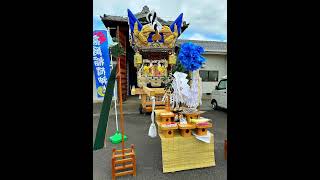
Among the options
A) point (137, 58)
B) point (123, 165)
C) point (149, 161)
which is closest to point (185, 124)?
point (149, 161)

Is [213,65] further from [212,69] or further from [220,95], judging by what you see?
[220,95]

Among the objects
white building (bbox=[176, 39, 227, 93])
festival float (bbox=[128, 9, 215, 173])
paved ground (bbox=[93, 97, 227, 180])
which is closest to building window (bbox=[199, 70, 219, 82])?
white building (bbox=[176, 39, 227, 93])

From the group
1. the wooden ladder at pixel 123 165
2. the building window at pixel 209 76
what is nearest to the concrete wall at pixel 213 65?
the building window at pixel 209 76

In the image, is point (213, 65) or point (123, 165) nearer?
point (123, 165)

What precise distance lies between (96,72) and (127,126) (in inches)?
136

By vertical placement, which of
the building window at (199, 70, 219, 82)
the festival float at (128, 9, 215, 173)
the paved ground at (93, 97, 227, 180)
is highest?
the building window at (199, 70, 219, 82)

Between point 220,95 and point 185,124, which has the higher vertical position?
point 220,95

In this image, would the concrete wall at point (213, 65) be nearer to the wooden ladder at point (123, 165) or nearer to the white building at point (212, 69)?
the white building at point (212, 69)

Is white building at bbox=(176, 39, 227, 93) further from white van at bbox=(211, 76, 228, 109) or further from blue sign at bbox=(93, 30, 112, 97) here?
blue sign at bbox=(93, 30, 112, 97)

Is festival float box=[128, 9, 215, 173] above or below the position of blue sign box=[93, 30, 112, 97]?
below

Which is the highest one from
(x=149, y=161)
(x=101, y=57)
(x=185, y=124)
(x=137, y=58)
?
(x=101, y=57)

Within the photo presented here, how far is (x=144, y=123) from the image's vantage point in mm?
6090
